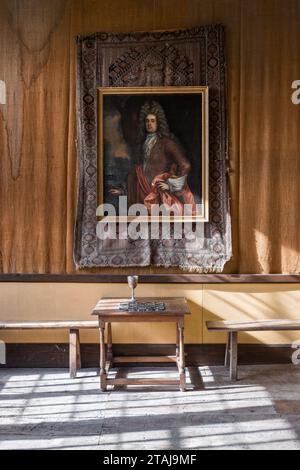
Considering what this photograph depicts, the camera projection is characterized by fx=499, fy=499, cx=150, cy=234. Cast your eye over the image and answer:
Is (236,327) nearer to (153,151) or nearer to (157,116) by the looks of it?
(153,151)

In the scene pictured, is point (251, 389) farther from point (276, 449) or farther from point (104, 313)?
point (104, 313)

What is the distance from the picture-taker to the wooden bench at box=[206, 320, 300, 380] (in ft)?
14.8

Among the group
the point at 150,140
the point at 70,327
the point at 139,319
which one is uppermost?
the point at 150,140

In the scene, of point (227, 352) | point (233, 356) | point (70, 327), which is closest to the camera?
point (233, 356)

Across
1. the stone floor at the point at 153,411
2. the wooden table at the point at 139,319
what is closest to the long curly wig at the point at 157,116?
the wooden table at the point at 139,319

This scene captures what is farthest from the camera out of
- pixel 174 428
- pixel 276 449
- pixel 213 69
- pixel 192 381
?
pixel 213 69

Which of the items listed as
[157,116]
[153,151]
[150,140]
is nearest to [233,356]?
[153,151]

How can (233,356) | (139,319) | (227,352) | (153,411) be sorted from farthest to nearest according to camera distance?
(227,352) < (233,356) < (139,319) < (153,411)

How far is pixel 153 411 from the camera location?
150 inches

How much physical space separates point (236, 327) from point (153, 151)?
1.88 m

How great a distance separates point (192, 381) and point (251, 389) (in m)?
0.54

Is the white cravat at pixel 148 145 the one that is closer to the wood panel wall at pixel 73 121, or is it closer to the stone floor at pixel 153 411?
the wood panel wall at pixel 73 121

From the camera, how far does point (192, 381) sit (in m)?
4.52

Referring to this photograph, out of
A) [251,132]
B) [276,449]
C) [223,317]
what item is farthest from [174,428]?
[251,132]
